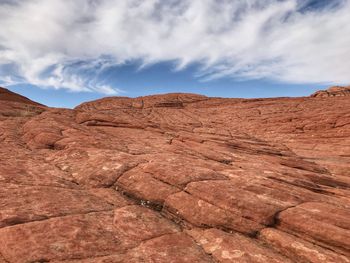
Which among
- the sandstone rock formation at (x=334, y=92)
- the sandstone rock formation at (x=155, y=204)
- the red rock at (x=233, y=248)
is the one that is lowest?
the red rock at (x=233, y=248)

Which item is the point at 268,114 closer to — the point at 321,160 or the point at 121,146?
the point at 321,160

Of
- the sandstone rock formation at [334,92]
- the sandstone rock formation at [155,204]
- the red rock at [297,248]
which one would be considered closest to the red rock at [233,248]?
the sandstone rock formation at [155,204]

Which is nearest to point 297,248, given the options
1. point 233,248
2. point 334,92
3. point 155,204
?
point 233,248

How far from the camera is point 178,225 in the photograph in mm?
12211

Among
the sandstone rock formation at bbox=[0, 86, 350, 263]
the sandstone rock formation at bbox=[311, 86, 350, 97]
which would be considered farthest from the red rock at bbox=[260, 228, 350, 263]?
the sandstone rock formation at bbox=[311, 86, 350, 97]

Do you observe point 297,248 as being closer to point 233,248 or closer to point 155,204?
point 233,248

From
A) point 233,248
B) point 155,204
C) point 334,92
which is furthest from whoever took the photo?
point 334,92

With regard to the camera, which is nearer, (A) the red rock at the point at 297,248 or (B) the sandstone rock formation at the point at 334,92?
(A) the red rock at the point at 297,248

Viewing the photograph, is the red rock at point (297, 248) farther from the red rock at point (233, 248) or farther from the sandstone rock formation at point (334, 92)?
the sandstone rock formation at point (334, 92)

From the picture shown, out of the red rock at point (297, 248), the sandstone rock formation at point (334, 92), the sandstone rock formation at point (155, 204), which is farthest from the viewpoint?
the sandstone rock formation at point (334, 92)

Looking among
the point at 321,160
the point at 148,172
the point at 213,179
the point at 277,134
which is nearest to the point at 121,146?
the point at 148,172

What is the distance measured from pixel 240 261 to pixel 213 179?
5.23 metres

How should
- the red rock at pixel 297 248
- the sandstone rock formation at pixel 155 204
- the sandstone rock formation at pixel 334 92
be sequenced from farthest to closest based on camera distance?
the sandstone rock formation at pixel 334 92
the red rock at pixel 297 248
the sandstone rock formation at pixel 155 204

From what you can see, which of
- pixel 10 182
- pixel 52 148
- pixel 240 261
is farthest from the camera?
pixel 52 148
